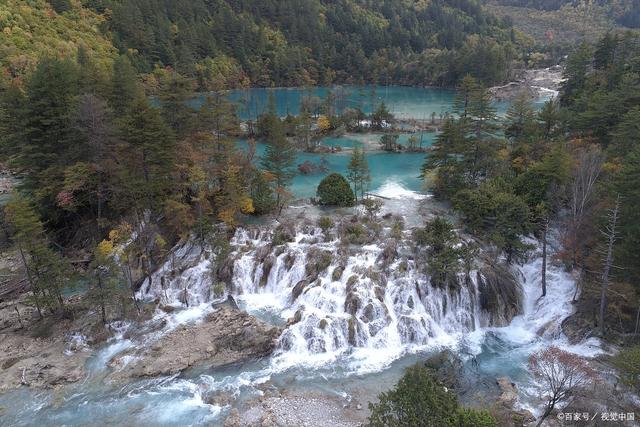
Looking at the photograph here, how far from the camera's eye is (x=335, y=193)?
4312cm

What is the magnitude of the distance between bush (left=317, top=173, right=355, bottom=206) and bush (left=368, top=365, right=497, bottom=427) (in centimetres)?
2782

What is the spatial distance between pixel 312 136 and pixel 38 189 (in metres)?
41.9

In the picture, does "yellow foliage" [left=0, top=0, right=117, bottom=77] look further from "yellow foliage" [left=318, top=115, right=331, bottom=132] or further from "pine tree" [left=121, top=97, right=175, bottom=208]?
"pine tree" [left=121, top=97, right=175, bottom=208]

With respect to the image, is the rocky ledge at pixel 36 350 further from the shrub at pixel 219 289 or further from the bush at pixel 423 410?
the bush at pixel 423 410

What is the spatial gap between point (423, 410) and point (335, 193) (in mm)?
29195

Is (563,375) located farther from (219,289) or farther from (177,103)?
(177,103)

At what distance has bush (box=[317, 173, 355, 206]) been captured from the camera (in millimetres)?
43125

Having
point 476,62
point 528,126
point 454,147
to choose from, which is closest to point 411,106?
point 476,62

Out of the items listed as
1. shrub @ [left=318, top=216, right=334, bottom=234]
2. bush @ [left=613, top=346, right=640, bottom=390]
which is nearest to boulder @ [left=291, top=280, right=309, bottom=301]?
shrub @ [left=318, top=216, right=334, bottom=234]

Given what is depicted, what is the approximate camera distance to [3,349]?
2736 cm

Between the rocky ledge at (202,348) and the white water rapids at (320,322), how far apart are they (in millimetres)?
784

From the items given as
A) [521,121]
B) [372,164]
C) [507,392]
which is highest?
[521,121]

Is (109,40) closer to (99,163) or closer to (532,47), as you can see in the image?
(99,163)

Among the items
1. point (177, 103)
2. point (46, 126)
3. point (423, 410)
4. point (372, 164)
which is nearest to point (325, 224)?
point (177, 103)
